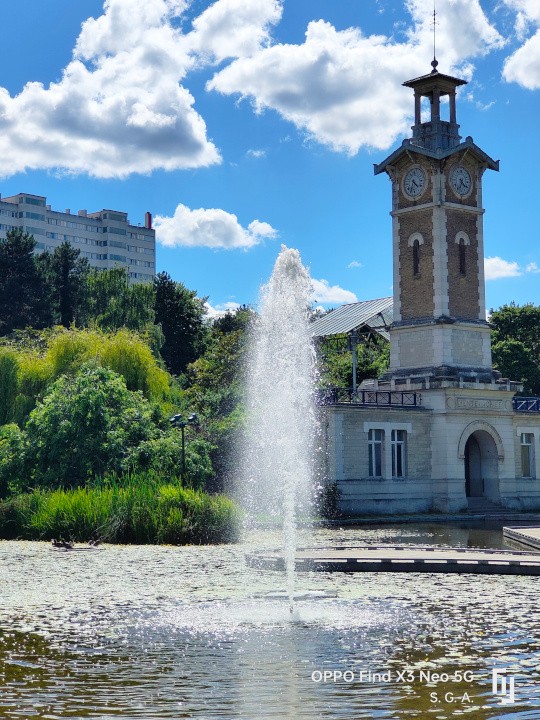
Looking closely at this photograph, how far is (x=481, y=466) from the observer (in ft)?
166

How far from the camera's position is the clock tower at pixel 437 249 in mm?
48750

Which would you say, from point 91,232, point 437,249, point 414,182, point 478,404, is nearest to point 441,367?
point 478,404

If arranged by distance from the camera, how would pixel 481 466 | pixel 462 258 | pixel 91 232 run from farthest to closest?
pixel 91 232 < pixel 481 466 < pixel 462 258

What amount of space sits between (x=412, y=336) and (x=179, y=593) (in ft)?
105

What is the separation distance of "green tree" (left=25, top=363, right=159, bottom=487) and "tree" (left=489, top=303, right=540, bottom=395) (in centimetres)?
3483

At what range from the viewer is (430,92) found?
166 ft

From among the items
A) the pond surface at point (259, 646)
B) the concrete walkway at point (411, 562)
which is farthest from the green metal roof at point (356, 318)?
the pond surface at point (259, 646)

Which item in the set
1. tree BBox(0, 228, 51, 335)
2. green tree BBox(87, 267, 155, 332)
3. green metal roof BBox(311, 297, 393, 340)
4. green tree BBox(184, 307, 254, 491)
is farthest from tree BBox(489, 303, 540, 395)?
tree BBox(0, 228, 51, 335)

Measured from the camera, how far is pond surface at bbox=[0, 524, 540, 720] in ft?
35.2

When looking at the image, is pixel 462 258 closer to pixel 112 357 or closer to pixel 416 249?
pixel 416 249

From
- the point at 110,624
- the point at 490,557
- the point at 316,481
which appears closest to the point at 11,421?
the point at 316,481

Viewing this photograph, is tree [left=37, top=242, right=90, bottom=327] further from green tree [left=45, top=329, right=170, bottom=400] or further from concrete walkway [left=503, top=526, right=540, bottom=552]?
concrete walkway [left=503, top=526, right=540, bottom=552]

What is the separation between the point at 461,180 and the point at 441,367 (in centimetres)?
886

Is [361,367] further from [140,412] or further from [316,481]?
[140,412]
